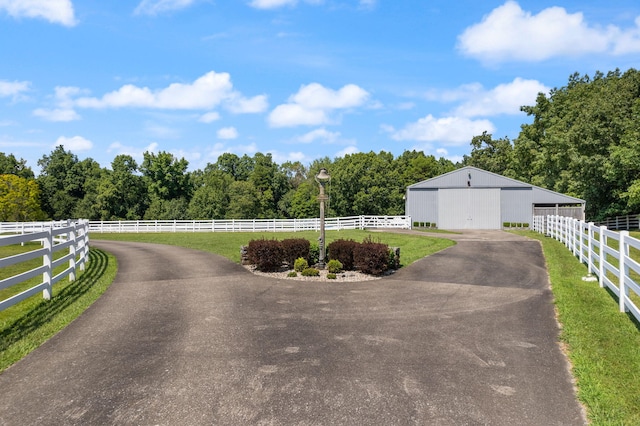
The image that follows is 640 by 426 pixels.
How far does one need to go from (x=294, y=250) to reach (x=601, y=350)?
898 centimetres

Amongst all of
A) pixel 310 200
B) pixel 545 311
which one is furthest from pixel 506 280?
pixel 310 200

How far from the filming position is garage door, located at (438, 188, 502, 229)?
39.5 m

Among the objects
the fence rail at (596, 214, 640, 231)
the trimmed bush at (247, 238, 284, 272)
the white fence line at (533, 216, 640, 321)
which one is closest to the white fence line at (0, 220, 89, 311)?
the trimmed bush at (247, 238, 284, 272)

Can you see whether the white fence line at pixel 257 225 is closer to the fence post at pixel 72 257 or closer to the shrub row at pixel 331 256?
the shrub row at pixel 331 256

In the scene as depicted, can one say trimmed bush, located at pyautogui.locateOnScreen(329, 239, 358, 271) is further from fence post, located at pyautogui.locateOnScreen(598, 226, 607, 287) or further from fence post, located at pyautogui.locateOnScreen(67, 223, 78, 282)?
fence post, located at pyautogui.locateOnScreen(67, 223, 78, 282)

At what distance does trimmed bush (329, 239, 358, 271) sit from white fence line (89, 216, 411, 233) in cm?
2344

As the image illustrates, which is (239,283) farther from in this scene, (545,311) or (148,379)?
(545,311)

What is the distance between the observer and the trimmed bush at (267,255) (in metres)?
13.0

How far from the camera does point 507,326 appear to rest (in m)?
7.14

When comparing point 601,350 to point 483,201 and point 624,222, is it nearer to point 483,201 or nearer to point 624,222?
point 483,201

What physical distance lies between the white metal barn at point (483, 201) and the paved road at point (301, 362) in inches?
1216

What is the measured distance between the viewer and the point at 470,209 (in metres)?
39.9

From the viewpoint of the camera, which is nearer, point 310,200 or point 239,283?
point 239,283

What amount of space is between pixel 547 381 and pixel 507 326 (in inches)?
90.7
